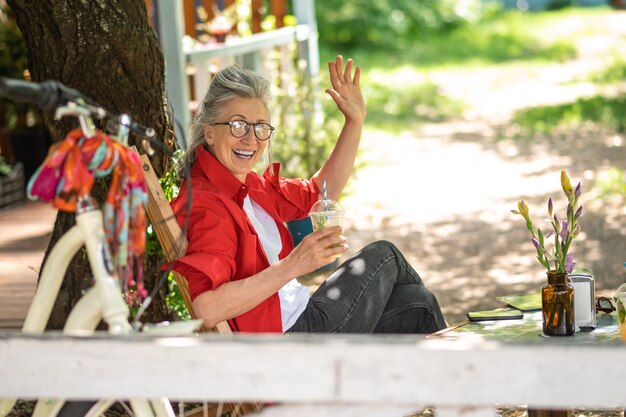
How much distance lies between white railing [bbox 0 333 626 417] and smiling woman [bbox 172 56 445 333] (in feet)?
2.38

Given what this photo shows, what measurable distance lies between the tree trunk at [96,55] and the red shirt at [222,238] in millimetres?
660

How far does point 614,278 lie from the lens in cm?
646

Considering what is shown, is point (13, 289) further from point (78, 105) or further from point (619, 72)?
point (619, 72)

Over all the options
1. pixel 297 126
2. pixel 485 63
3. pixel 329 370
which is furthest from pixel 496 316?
pixel 485 63

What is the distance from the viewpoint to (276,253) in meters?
3.74

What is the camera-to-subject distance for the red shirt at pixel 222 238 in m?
3.29

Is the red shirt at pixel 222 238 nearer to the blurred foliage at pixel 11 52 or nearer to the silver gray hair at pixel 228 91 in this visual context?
the silver gray hair at pixel 228 91

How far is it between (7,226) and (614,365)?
5.87 metres

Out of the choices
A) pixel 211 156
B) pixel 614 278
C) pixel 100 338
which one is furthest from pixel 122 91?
pixel 614 278

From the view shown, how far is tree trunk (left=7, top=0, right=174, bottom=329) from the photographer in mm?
4125

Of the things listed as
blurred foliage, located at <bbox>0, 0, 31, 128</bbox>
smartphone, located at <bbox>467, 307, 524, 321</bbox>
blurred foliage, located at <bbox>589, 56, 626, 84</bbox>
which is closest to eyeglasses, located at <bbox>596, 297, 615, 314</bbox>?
smartphone, located at <bbox>467, 307, 524, 321</bbox>

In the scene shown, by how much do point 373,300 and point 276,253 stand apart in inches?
16.3

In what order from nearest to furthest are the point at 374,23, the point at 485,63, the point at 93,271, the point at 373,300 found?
the point at 93,271
the point at 373,300
the point at 485,63
the point at 374,23

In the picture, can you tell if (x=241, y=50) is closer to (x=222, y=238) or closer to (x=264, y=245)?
(x=264, y=245)
